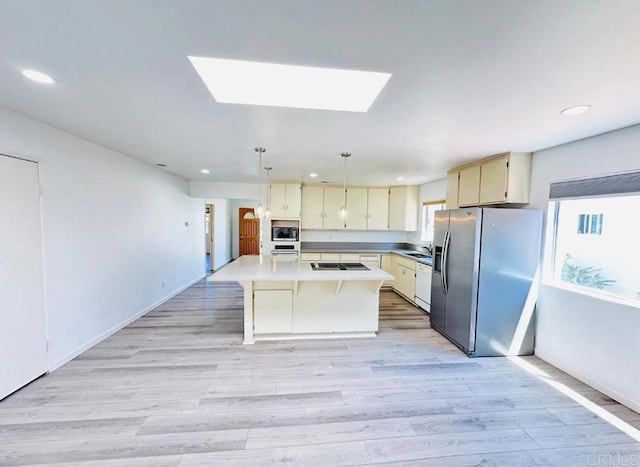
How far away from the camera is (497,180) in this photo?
3.24 m

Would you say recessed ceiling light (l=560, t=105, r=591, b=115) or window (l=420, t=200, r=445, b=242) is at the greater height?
recessed ceiling light (l=560, t=105, r=591, b=115)

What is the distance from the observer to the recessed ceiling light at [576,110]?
1.88 metres

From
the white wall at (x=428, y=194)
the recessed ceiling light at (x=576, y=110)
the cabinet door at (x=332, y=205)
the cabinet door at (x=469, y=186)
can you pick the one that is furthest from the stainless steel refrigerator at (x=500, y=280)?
the cabinet door at (x=332, y=205)

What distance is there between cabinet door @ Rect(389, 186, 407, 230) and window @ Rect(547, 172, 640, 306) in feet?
9.76

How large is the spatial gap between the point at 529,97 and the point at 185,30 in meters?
2.07

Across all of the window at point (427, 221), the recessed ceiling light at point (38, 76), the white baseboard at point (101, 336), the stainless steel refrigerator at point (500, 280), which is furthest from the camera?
the window at point (427, 221)

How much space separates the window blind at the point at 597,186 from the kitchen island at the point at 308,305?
2.01 metres

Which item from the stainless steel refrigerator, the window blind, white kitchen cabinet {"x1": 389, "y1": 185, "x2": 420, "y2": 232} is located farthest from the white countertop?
white kitchen cabinet {"x1": 389, "y1": 185, "x2": 420, "y2": 232}

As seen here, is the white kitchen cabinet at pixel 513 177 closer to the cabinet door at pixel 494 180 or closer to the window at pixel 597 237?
the cabinet door at pixel 494 180

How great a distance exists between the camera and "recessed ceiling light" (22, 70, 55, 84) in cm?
158

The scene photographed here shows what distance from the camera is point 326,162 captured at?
12.4ft

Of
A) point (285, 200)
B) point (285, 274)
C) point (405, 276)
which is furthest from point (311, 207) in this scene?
point (285, 274)

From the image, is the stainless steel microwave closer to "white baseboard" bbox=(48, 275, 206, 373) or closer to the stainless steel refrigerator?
"white baseboard" bbox=(48, 275, 206, 373)

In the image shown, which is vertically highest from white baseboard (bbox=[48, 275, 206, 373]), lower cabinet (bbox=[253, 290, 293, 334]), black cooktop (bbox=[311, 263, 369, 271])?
black cooktop (bbox=[311, 263, 369, 271])
